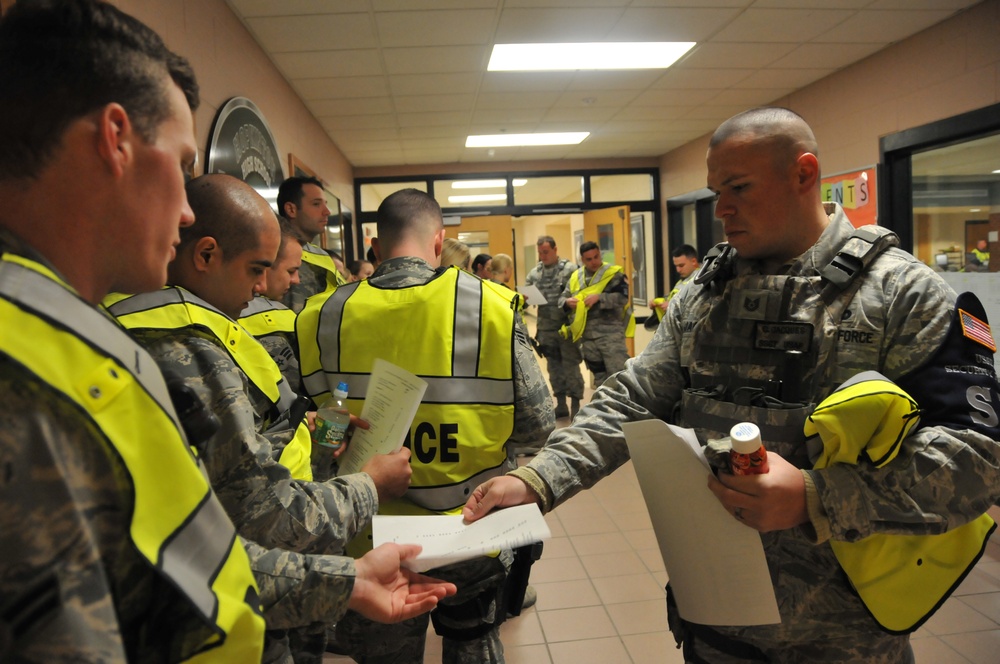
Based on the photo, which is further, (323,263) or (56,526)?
(323,263)

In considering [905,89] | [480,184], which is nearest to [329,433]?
[905,89]

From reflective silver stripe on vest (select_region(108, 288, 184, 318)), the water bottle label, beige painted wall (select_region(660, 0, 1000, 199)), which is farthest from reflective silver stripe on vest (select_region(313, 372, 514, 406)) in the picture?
beige painted wall (select_region(660, 0, 1000, 199))

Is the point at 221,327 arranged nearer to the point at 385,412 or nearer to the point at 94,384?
the point at 385,412

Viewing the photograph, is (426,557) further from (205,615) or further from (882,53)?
(882,53)

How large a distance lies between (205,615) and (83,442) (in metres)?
0.19

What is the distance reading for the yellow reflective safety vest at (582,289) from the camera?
6.16 meters

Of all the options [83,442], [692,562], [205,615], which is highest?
[83,442]

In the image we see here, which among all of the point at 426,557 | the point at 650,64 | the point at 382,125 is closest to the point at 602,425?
the point at 426,557

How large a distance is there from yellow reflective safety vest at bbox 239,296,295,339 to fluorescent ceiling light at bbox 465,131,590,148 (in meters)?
5.77

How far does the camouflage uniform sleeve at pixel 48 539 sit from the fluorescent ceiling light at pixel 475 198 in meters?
11.6

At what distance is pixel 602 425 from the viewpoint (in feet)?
5.12

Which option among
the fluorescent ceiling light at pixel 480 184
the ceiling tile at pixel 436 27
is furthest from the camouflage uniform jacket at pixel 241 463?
the fluorescent ceiling light at pixel 480 184

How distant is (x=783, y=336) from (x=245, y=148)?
333cm

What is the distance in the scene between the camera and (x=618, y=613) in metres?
2.79
